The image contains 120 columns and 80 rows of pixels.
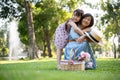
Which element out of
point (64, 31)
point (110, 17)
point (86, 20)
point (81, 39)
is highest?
point (110, 17)

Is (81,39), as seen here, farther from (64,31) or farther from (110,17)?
(110,17)

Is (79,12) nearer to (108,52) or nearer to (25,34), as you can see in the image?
(25,34)

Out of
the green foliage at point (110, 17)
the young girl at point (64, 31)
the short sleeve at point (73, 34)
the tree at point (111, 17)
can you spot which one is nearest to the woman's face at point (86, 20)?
the young girl at point (64, 31)

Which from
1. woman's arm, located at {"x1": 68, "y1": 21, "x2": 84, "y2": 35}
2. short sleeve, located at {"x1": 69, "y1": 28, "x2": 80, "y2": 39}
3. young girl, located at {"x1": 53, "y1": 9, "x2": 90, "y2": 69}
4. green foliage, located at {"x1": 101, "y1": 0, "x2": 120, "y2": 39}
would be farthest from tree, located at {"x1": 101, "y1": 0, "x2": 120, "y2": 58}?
woman's arm, located at {"x1": 68, "y1": 21, "x2": 84, "y2": 35}

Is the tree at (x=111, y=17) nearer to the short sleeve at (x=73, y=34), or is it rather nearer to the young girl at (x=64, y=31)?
the young girl at (x=64, y=31)

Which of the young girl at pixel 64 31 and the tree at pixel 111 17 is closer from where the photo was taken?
the young girl at pixel 64 31

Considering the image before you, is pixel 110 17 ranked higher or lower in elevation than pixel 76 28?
higher

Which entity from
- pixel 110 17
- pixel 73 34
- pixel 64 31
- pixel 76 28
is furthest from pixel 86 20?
pixel 110 17

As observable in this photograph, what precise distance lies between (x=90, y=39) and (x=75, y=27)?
27 centimetres

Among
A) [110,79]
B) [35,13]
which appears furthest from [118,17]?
[110,79]

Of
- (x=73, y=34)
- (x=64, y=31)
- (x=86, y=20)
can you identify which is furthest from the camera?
(x=64, y=31)

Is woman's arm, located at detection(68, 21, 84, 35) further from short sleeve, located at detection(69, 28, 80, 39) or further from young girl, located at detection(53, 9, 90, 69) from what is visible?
short sleeve, located at detection(69, 28, 80, 39)

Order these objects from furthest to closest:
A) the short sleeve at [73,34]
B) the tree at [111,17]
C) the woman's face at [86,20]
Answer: the tree at [111,17] → the short sleeve at [73,34] → the woman's face at [86,20]

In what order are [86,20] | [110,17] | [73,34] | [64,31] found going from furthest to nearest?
[110,17]
[64,31]
[73,34]
[86,20]
